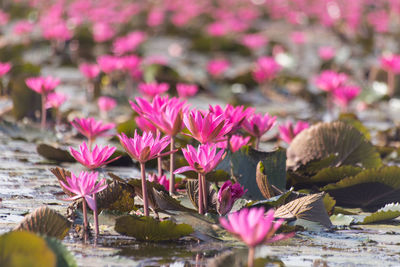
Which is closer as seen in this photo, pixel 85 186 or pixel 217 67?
pixel 85 186

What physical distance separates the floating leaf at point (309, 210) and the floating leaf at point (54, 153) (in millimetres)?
1298

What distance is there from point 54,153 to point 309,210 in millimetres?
1446

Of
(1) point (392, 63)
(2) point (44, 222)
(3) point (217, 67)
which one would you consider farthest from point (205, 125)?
(3) point (217, 67)

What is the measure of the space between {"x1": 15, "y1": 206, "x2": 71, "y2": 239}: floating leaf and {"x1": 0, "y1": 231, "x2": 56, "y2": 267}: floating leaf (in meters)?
0.35

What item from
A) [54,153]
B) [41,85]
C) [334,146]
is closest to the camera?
[334,146]

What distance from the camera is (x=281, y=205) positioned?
224 cm

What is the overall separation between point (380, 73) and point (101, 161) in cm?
514

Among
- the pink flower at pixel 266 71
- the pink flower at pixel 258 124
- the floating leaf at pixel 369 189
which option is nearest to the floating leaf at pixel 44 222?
the pink flower at pixel 258 124

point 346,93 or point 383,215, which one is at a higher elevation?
point 346,93

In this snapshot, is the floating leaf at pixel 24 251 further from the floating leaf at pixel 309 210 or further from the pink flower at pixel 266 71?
the pink flower at pixel 266 71

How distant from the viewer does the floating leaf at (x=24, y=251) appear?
1.39 metres

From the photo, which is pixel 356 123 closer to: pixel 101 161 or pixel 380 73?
pixel 101 161

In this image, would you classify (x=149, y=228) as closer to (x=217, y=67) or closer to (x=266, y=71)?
(x=266, y=71)

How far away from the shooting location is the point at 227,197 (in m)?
2.03
